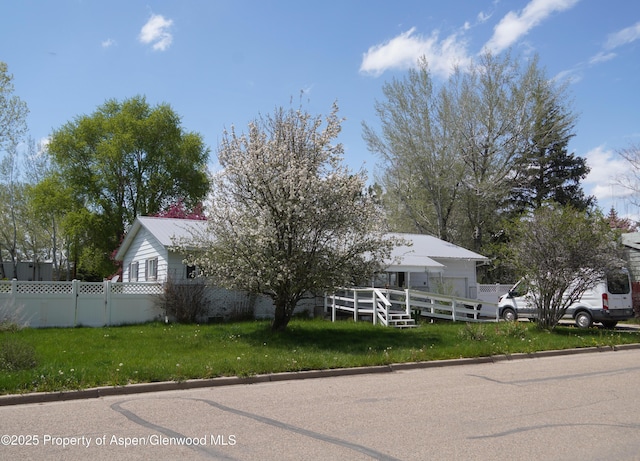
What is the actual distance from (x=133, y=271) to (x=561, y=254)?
1819cm

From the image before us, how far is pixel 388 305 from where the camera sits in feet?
64.3

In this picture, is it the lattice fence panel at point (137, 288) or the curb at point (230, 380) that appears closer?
the curb at point (230, 380)

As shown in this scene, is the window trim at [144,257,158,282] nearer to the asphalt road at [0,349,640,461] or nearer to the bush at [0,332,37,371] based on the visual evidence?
the bush at [0,332,37,371]

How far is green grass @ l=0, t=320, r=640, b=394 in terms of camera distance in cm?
984

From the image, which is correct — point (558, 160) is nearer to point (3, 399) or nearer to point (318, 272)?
point (318, 272)

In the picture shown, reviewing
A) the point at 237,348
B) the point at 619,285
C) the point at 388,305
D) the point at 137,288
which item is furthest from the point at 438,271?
the point at 237,348

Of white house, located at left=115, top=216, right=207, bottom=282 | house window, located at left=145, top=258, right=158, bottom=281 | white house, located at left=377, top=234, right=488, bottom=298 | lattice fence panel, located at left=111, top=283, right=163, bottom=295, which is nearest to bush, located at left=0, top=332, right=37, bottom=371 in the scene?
lattice fence panel, located at left=111, top=283, right=163, bottom=295

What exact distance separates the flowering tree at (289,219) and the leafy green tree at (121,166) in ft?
81.1

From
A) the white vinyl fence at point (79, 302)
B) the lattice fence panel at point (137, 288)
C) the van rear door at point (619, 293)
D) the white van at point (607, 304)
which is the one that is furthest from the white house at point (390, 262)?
the van rear door at point (619, 293)

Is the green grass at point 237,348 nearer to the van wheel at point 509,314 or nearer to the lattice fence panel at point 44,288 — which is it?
the lattice fence panel at point 44,288

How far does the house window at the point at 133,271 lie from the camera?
25453 mm

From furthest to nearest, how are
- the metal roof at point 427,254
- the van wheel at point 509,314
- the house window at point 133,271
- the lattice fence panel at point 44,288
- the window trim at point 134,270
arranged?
the house window at point 133,271, the window trim at point 134,270, the metal roof at point 427,254, the van wheel at point 509,314, the lattice fence panel at point 44,288

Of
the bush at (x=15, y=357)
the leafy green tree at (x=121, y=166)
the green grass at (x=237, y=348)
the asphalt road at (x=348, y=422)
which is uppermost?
the leafy green tree at (x=121, y=166)

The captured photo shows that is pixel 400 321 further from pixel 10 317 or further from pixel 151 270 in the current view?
pixel 10 317
